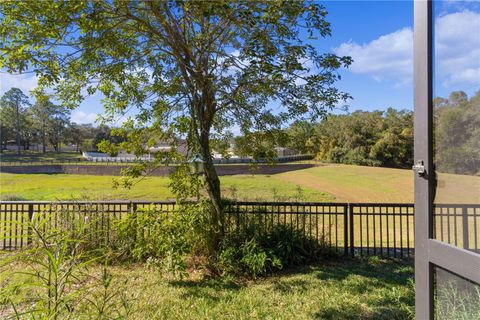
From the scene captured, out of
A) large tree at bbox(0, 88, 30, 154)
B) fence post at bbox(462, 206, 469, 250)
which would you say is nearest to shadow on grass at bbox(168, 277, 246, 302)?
fence post at bbox(462, 206, 469, 250)

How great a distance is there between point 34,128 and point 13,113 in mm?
7035

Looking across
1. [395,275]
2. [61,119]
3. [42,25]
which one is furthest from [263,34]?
[61,119]

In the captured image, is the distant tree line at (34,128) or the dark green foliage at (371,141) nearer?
the distant tree line at (34,128)

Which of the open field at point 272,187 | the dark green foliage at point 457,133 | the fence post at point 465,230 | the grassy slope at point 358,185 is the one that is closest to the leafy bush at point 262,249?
the fence post at point 465,230

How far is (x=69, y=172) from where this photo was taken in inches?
1180

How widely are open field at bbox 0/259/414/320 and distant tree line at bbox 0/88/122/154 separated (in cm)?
1216

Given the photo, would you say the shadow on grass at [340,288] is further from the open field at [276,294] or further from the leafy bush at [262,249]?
the leafy bush at [262,249]

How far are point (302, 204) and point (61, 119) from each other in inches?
1495

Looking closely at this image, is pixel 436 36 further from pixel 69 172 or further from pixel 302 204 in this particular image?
pixel 69 172

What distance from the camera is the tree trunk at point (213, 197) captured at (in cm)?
457

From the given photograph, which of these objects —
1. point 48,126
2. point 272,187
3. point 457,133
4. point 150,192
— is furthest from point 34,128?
point 457,133

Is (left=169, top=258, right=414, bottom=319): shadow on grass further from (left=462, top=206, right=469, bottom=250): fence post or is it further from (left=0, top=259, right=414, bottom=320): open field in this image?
(left=462, top=206, right=469, bottom=250): fence post

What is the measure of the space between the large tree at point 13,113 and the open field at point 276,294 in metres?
20.2

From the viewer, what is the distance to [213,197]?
4.67m
